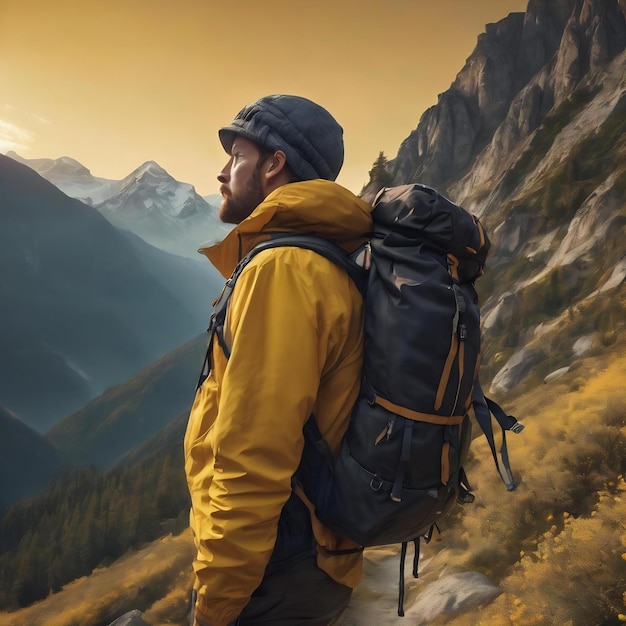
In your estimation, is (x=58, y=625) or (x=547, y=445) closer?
(x=547, y=445)

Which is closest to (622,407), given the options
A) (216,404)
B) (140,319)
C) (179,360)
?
(216,404)

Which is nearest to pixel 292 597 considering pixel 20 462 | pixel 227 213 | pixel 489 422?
pixel 489 422

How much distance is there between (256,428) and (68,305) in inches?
3645

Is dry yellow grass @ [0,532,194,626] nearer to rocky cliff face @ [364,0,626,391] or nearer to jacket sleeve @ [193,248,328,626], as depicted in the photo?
rocky cliff face @ [364,0,626,391]

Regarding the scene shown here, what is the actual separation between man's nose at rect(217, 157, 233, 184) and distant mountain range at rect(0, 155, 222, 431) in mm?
70050

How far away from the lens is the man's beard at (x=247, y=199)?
6.51ft

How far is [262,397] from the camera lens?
1358 millimetres

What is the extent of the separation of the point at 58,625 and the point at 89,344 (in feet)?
238

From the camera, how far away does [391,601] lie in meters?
6.70

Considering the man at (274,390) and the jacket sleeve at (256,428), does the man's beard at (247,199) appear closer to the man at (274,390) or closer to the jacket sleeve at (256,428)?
the man at (274,390)

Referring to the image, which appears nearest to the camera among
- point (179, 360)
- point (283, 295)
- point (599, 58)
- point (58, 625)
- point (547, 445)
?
point (283, 295)

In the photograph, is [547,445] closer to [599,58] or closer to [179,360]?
[599,58]

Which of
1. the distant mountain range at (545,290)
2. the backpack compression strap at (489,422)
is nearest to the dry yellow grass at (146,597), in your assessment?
the distant mountain range at (545,290)

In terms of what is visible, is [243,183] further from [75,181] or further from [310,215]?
[75,181]
